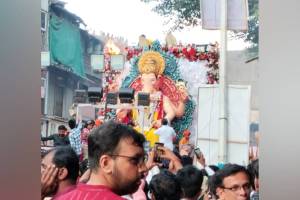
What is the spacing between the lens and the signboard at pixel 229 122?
246cm

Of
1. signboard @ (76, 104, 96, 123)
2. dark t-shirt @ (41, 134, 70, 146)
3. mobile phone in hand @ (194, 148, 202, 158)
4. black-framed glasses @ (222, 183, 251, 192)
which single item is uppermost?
signboard @ (76, 104, 96, 123)

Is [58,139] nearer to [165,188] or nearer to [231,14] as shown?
[165,188]

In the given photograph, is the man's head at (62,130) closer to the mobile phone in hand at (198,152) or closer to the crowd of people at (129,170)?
the crowd of people at (129,170)

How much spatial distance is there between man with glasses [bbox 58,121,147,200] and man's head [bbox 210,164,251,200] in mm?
520

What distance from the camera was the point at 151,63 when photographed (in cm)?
278

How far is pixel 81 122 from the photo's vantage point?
2510mm

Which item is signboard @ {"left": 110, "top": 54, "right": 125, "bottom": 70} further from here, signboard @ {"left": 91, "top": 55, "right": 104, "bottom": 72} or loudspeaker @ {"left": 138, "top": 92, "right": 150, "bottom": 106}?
loudspeaker @ {"left": 138, "top": 92, "right": 150, "bottom": 106}

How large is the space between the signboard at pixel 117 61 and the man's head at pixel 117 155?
1.17 metres

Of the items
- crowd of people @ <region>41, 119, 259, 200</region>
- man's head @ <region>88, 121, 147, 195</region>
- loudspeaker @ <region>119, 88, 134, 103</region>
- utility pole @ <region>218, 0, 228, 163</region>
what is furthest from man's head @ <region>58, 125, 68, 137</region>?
man's head @ <region>88, 121, 147, 195</region>

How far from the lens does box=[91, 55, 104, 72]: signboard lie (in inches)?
107

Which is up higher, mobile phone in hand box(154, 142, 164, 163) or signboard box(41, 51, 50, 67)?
signboard box(41, 51, 50, 67)
